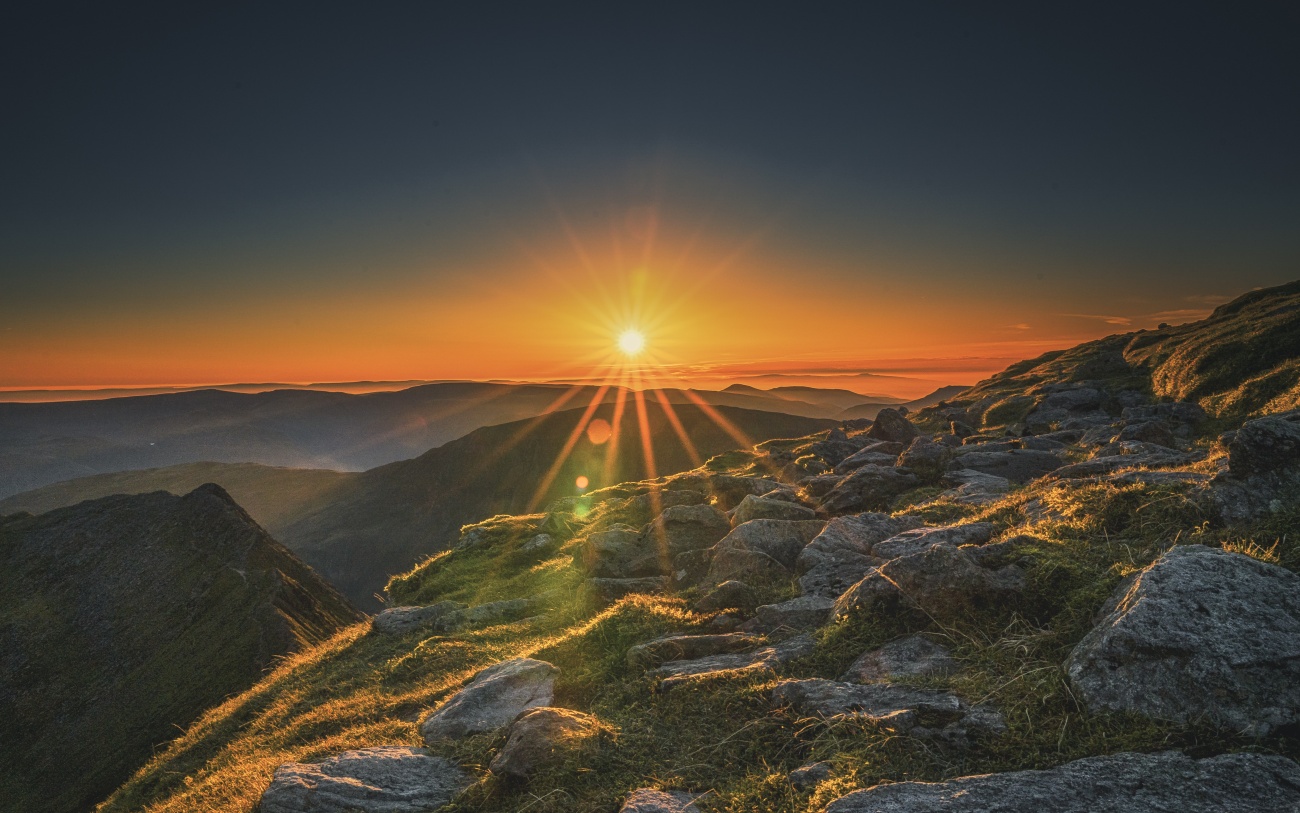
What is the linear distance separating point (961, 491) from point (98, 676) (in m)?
44.8

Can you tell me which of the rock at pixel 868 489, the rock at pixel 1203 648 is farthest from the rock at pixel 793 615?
the rock at pixel 868 489

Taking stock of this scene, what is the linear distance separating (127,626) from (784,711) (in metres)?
45.9

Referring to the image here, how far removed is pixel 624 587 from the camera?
15.5 meters

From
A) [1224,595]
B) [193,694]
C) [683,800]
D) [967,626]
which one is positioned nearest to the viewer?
[1224,595]

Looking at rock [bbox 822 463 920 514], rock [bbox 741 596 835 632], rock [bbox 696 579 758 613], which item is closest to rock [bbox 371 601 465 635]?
rock [bbox 696 579 758 613]

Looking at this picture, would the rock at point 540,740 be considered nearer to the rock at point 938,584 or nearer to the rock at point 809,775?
the rock at point 809,775

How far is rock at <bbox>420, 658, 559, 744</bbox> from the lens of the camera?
8.93 meters

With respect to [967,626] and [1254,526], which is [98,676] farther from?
[1254,526]

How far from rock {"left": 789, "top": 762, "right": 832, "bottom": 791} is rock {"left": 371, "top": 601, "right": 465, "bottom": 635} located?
15.3 metres

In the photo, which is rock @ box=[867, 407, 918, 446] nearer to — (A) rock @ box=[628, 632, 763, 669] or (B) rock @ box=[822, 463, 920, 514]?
(B) rock @ box=[822, 463, 920, 514]

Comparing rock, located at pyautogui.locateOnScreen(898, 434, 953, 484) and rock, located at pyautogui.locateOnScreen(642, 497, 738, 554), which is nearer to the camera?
rock, located at pyautogui.locateOnScreen(642, 497, 738, 554)

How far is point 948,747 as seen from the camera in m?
5.47

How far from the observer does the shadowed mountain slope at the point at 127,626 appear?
93.2ft

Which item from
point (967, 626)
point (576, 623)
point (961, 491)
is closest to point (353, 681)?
point (576, 623)
